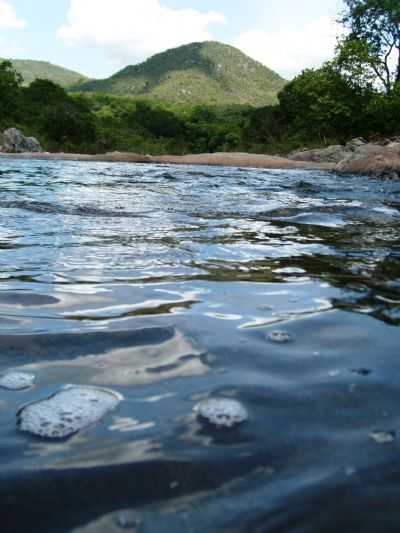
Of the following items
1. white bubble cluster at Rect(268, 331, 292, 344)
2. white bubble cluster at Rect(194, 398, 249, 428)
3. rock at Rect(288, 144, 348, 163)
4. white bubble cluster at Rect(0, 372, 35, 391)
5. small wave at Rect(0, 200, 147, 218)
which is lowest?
Answer: white bubble cluster at Rect(0, 372, 35, 391)

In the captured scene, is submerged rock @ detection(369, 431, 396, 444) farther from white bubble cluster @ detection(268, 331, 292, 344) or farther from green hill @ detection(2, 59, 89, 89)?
green hill @ detection(2, 59, 89, 89)

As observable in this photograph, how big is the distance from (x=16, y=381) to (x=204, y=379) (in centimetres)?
46

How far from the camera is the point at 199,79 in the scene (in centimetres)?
9300

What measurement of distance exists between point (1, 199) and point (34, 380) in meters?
4.51

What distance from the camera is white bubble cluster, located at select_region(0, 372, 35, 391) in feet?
4.06

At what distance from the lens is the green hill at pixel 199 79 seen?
3489 inches

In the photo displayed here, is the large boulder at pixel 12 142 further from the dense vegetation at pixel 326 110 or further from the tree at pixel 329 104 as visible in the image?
the tree at pixel 329 104

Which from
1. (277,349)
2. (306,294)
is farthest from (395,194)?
(277,349)

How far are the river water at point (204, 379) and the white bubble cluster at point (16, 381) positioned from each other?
0.03 metres

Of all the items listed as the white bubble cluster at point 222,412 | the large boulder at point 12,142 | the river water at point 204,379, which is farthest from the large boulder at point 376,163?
the large boulder at point 12,142

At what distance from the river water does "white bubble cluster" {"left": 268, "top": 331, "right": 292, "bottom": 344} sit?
33 millimetres

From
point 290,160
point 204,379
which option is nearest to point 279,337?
point 204,379

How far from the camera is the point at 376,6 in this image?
79.9 feet

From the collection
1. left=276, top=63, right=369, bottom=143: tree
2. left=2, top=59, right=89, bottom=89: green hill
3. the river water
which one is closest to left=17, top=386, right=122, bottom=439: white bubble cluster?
the river water
